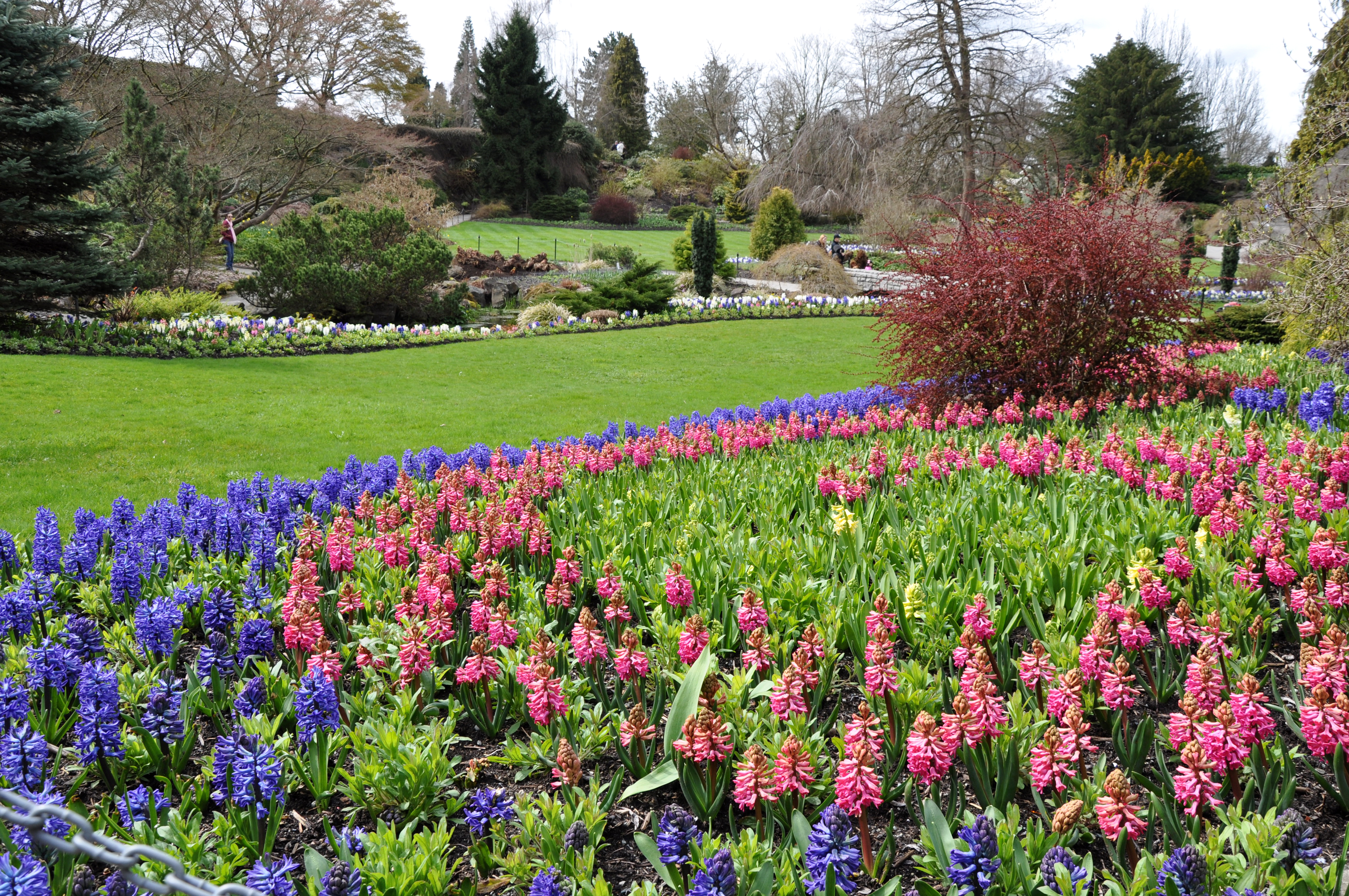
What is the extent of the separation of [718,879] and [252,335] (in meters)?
15.0

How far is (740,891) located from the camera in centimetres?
198

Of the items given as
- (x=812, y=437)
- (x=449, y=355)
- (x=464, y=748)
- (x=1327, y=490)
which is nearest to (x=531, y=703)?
(x=464, y=748)

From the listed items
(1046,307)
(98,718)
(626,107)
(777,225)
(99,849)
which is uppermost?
(626,107)

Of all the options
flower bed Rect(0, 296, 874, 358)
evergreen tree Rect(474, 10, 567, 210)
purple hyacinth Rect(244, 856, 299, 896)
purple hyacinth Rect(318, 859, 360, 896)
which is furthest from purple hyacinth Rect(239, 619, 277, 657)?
evergreen tree Rect(474, 10, 567, 210)

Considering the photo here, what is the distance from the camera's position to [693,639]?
112 inches

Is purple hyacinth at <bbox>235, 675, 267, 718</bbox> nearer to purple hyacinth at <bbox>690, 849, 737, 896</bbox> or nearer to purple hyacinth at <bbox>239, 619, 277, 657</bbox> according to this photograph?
purple hyacinth at <bbox>239, 619, 277, 657</bbox>

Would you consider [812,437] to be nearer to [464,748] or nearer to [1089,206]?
[1089,206]

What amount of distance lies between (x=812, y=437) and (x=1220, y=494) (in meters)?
3.27

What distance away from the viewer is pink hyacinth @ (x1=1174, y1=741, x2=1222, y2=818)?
1965 millimetres

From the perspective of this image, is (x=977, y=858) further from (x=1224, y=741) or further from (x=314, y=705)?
(x=314, y=705)

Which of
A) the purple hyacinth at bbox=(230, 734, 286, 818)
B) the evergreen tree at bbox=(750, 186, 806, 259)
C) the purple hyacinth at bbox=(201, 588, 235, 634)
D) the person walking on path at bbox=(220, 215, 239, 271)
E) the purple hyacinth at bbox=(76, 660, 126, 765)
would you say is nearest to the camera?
the purple hyacinth at bbox=(230, 734, 286, 818)

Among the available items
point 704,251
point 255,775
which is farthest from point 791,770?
point 704,251

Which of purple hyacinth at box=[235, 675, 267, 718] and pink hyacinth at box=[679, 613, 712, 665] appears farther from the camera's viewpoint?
pink hyacinth at box=[679, 613, 712, 665]

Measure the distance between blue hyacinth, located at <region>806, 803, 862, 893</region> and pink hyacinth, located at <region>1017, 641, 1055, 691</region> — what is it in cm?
93
